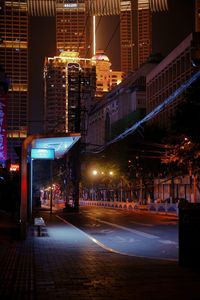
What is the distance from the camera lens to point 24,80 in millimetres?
103250

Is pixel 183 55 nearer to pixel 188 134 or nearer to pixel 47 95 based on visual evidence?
pixel 47 95

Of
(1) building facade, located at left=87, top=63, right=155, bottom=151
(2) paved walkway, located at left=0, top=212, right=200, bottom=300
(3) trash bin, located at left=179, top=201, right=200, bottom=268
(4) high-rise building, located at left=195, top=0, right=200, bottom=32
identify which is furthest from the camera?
(4) high-rise building, located at left=195, top=0, right=200, bottom=32

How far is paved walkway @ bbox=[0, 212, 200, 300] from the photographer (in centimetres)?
863

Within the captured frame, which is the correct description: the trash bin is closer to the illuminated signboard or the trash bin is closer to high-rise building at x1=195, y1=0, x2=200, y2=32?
the illuminated signboard

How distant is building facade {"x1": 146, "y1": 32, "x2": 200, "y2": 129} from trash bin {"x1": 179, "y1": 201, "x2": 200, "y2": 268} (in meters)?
46.3

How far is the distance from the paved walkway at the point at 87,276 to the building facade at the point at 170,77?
4468 centimetres

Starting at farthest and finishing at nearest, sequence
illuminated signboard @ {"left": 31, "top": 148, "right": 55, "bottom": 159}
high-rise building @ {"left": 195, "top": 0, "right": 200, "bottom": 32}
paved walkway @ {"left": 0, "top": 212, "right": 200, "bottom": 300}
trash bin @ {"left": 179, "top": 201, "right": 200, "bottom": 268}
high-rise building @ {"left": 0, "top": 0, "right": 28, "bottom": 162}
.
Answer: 1. high-rise building @ {"left": 195, "top": 0, "right": 200, "bottom": 32}
2. high-rise building @ {"left": 0, "top": 0, "right": 28, "bottom": 162}
3. illuminated signboard @ {"left": 31, "top": 148, "right": 55, "bottom": 159}
4. trash bin @ {"left": 179, "top": 201, "right": 200, "bottom": 268}
5. paved walkway @ {"left": 0, "top": 212, "right": 200, "bottom": 300}

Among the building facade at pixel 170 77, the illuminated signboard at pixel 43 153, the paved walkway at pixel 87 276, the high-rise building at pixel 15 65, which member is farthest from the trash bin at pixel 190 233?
the high-rise building at pixel 15 65

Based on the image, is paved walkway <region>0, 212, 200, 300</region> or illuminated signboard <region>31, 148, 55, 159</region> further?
illuminated signboard <region>31, 148, 55, 159</region>

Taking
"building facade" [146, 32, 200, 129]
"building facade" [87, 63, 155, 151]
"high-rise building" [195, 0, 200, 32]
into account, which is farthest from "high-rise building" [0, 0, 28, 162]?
"high-rise building" [195, 0, 200, 32]

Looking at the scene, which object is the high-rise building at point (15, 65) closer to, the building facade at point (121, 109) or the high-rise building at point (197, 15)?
the building facade at point (121, 109)

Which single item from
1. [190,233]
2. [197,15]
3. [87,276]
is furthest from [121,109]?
[87,276]

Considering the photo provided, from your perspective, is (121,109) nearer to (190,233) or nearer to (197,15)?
(197,15)

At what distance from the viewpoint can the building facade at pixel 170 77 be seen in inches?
2457
